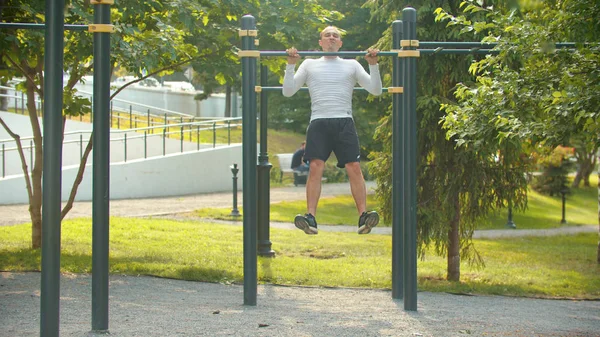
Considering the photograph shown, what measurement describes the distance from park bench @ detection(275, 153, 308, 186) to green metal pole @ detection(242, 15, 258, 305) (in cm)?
2001

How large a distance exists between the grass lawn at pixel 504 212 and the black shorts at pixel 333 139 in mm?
7889

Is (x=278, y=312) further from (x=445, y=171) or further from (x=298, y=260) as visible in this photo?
(x=445, y=171)

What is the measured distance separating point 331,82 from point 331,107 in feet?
0.80

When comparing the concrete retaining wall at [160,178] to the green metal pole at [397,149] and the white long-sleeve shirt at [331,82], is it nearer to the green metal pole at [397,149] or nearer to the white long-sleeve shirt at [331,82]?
the white long-sleeve shirt at [331,82]

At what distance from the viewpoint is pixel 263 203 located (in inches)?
494

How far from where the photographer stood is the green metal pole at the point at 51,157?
595cm

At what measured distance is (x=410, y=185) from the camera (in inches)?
320

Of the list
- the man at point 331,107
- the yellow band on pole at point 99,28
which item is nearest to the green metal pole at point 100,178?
the yellow band on pole at point 99,28

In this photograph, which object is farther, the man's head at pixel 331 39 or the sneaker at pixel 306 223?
the man's head at pixel 331 39

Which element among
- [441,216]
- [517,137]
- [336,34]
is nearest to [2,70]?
[336,34]

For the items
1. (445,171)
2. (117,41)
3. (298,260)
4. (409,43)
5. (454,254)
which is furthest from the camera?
(298,260)

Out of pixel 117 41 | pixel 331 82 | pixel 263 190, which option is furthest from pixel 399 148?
pixel 263 190

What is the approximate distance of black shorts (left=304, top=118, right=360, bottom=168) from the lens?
800cm

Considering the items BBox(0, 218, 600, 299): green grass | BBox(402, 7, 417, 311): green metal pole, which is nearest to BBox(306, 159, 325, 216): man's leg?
BBox(402, 7, 417, 311): green metal pole
